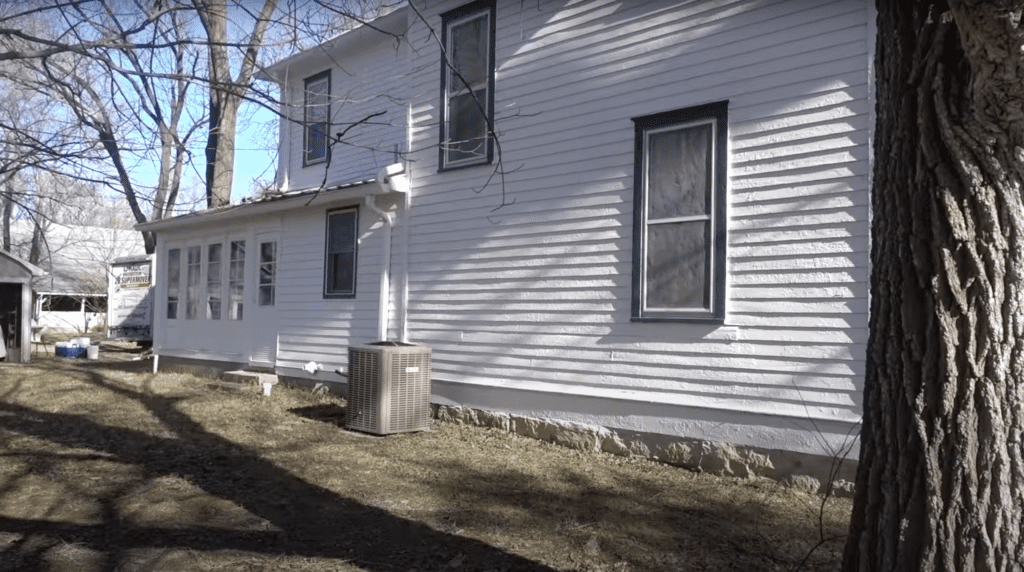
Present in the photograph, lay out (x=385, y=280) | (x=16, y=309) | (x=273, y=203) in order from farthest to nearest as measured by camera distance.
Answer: (x=16, y=309)
(x=273, y=203)
(x=385, y=280)

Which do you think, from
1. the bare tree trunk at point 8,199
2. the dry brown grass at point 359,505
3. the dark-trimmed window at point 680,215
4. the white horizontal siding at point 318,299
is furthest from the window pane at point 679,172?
the bare tree trunk at point 8,199

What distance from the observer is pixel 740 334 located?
288 inches

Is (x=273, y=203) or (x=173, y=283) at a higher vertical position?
(x=273, y=203)

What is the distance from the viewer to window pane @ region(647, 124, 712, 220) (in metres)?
7.64

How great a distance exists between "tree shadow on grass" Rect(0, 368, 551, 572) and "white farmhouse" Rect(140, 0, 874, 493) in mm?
2841

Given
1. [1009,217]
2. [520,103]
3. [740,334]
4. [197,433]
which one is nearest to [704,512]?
[740,334]

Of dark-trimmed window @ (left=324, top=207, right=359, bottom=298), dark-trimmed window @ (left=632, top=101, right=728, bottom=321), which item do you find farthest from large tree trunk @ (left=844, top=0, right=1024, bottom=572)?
dark-trimmed window @ (left=324, top=207, right=359, bottom=298)

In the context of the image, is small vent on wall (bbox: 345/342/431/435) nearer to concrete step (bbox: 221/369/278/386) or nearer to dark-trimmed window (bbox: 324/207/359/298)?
dark-trimmed window (bbox: 324/207/359/298)

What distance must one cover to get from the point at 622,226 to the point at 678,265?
76 cm

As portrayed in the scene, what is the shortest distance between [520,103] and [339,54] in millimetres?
5085

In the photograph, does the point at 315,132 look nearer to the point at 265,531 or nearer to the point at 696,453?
the point at 696,453

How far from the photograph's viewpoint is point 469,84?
988cm

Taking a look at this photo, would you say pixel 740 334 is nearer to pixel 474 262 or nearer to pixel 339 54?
pixel 474 262

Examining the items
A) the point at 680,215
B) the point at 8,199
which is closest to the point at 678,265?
the point at 680,215
